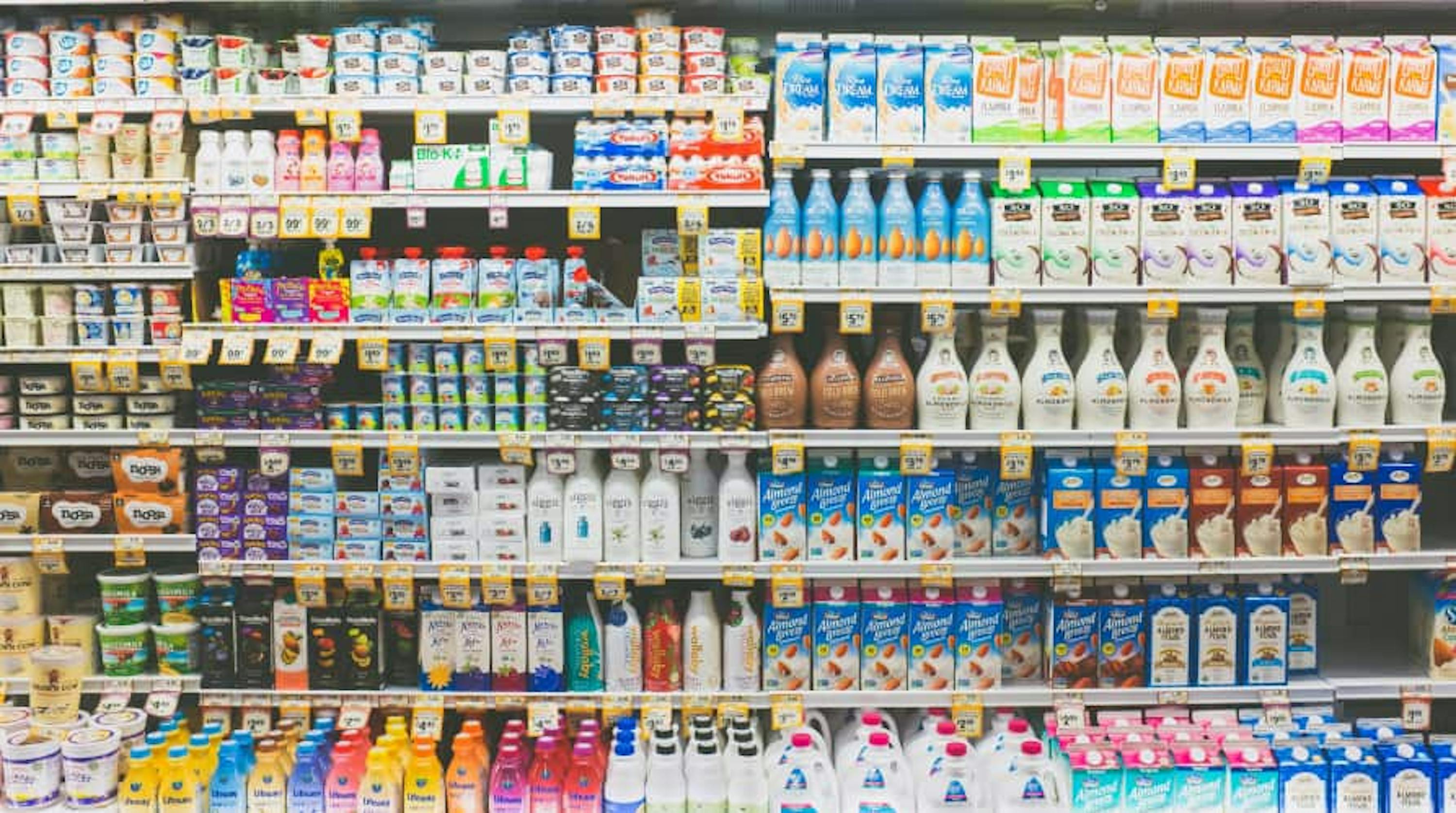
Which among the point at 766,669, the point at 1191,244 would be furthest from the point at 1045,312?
the point at 766,669

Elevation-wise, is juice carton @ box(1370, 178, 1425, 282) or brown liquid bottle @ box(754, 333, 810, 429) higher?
juice carton @ box(1370, 178, 1425, 282)

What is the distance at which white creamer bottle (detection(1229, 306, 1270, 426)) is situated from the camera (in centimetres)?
392

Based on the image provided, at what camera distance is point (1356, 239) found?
3822mm

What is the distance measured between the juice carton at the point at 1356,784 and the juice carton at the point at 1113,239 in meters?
1.44

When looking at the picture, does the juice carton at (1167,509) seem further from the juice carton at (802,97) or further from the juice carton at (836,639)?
the juice carton at (802,97)

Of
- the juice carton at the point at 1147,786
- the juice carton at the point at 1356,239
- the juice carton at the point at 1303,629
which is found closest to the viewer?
the juice carton at the point at 1147,786

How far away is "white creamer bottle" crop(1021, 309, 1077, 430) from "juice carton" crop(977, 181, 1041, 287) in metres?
0.13

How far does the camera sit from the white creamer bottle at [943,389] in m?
3.80

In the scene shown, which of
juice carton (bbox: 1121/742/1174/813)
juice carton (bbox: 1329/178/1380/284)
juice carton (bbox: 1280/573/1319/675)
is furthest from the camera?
juice carton (bbox: 1280/573/1319/675)

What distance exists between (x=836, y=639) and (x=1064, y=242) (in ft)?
4.42

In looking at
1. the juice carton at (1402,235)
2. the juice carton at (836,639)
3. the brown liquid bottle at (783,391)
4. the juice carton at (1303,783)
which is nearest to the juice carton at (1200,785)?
the juice carton at (1303,783)

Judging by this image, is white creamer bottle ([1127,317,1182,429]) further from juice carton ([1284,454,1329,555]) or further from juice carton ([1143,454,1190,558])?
juice carton ([1284,454,1329,555])

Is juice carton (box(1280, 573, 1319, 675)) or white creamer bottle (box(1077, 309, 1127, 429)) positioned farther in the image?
juice carton (box(1280, 573, 1319, 675))

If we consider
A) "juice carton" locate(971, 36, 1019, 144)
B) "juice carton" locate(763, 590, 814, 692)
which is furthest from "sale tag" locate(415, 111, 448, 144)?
"juice carton" locate(763, 590, 814, 692)
